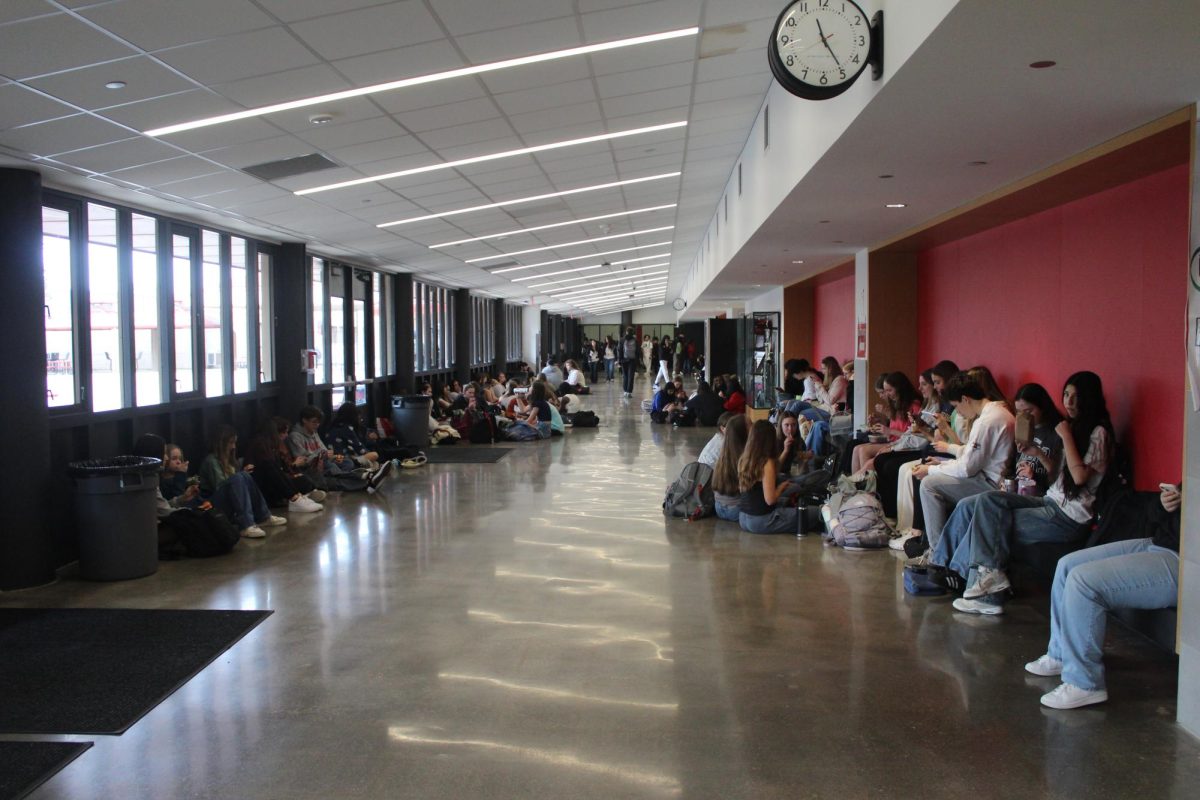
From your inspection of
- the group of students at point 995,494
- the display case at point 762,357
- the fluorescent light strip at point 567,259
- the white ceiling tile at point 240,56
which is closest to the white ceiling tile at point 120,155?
the white ceiling tile at point 240,56

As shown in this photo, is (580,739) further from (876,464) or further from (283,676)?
(876,464)

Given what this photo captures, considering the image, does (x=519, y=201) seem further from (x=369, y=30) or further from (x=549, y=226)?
(x=369, y=30)

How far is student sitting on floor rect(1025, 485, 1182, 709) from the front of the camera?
4.05 metres

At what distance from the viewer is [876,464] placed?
26.6ft

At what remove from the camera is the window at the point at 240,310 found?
10.2 m

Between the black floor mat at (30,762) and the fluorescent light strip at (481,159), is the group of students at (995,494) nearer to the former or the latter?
the fluorescent light strip at (481,159)

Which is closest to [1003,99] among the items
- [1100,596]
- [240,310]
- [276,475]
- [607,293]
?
[1100,596]

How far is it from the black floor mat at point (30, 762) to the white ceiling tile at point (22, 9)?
2.92 m

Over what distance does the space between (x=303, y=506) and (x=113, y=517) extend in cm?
268

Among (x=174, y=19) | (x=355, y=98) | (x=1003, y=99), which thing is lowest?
(x=1003, y=99)

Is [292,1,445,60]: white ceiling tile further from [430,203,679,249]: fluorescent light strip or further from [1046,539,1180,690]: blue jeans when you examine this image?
[430,203,679,249]: fluorescent light strip

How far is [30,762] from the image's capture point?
3.64 metres

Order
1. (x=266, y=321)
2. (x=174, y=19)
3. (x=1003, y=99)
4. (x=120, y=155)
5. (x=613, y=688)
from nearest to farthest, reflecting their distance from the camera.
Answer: (x=174, y=19) < (x=1003, y=99) < (x=613, y=688) < (x=120, y=155) < (x=266, y=321)

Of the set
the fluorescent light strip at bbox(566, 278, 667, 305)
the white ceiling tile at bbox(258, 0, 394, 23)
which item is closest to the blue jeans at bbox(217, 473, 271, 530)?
the white ceiling tile at bbox(258, 0, 394, 23)
